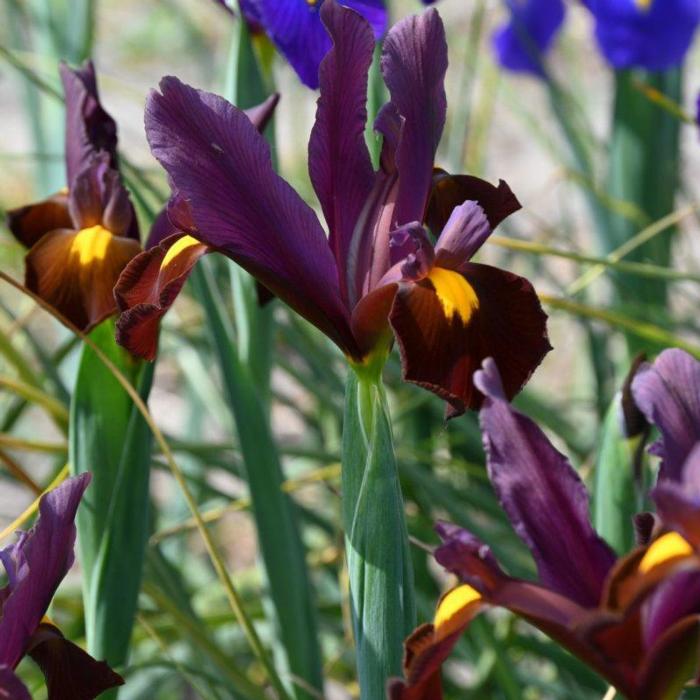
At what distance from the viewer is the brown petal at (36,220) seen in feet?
2.49

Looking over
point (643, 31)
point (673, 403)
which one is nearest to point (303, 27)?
point (673, 403)

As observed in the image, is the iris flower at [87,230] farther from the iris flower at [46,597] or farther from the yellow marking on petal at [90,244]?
the iris flower at [46,597]

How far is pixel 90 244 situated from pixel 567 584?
0.33 metres

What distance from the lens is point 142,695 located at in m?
1.17

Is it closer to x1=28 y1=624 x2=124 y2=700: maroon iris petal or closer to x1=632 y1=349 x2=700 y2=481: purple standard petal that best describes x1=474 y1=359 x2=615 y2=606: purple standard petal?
x1=632 y1=349 x2=700 y2=481: purple standard petal

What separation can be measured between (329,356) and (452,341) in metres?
0.73

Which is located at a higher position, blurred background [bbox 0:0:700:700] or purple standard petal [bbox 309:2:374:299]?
purple standard petal [bbox 309:2:374:299]

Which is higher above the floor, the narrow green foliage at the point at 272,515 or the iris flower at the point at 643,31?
the iris flower at the point at 643,31

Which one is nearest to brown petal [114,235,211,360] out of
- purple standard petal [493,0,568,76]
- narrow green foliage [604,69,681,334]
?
narrow green foliage [604,69,681,334]

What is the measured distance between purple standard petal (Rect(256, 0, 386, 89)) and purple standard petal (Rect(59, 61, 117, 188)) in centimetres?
11

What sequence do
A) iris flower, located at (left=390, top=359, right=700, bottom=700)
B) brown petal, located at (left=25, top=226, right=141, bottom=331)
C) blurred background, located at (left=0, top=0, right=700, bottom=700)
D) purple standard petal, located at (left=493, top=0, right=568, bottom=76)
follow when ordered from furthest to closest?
1. purple standard petal, located at (left=493, top=0, right=568, bottom=76)
2. blurred background, located at (left=0, top=0, right=700, bottom=700)
3. brown petal, located at (left=25, top=226, right=141, bottom=331)
4. iris flower, located at (left=390, top=359, right=700, bottom=700)

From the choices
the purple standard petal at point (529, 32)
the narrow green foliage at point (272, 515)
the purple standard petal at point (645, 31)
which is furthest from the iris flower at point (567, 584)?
the purple standard petal at point (529, 32)

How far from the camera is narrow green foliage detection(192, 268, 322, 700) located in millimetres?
812

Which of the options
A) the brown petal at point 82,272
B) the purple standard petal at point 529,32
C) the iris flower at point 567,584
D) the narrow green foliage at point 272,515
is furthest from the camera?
the purple standard petal at point 529,32
